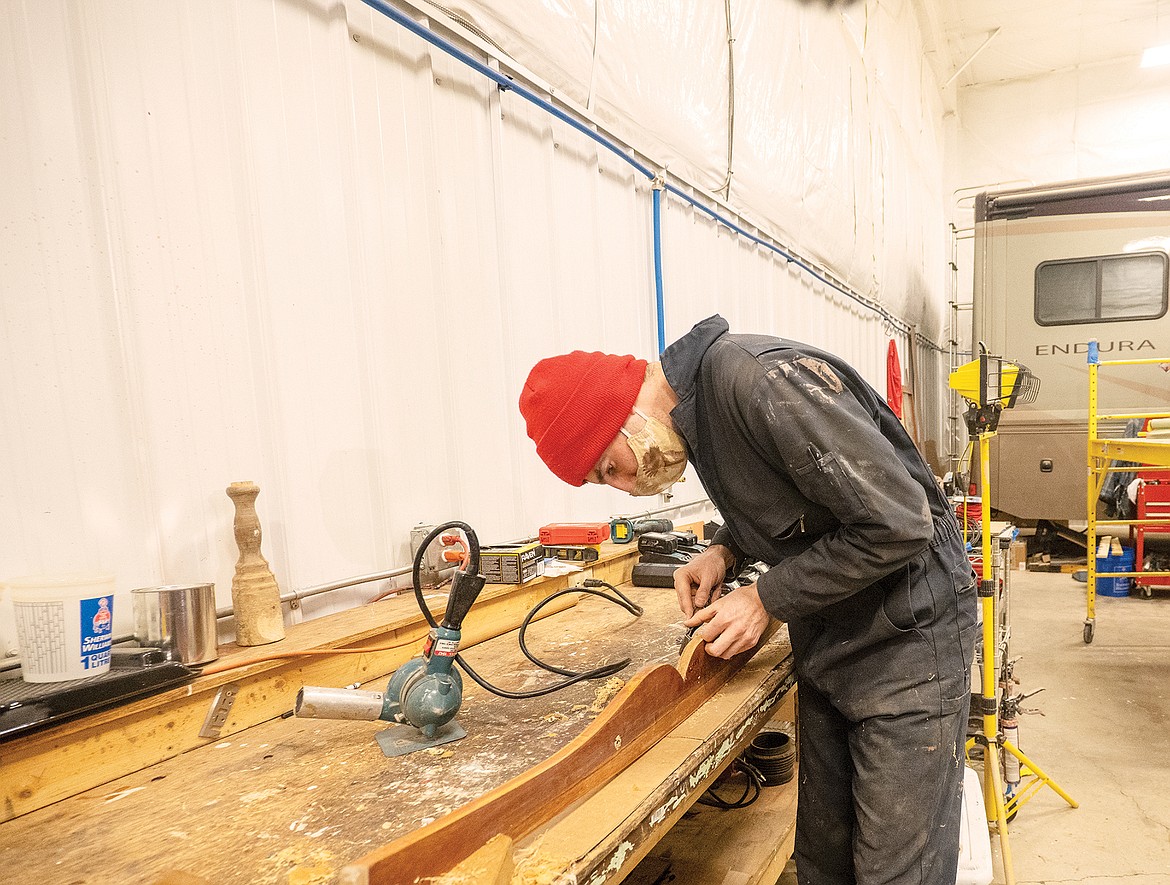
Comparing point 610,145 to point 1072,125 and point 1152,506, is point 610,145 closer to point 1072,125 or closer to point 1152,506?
point 1152,506

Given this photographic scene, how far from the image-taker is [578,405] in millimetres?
1259

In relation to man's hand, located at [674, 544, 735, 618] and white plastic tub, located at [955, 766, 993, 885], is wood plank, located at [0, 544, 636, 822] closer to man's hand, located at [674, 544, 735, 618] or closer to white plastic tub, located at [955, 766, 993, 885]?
man's hand, located at [674, 544, 735, 618]

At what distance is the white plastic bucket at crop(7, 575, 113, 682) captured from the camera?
1.00m

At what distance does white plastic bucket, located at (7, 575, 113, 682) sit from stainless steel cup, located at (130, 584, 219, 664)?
0.13 meters

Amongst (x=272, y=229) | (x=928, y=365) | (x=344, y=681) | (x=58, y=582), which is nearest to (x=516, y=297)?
(x=272, y=229)

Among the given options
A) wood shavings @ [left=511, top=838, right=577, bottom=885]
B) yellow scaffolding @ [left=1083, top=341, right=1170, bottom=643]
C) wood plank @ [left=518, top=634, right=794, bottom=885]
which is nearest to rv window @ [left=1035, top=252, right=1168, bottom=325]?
yellow scaffolding @ [left=1083, top=341, right=1170, bottom=643]

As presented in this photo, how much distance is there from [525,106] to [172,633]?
1.79 m

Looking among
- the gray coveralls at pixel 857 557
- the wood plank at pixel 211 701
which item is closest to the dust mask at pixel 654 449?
the gray coveralls at pixel 857 557

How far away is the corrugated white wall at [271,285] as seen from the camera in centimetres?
114

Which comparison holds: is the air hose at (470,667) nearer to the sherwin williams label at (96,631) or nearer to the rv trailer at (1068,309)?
the sherwin williams label at (96,631)

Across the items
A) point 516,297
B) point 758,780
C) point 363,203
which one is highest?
point 363,203

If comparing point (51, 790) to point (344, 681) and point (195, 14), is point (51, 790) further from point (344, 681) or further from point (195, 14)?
point (195, 14)

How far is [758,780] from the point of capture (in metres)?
2.01

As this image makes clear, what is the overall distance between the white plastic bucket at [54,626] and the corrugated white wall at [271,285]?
13 centimetres
